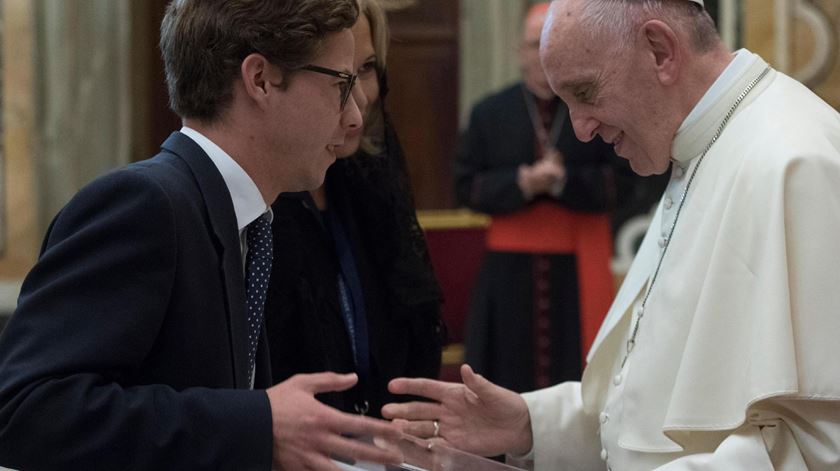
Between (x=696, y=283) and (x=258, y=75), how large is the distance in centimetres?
93

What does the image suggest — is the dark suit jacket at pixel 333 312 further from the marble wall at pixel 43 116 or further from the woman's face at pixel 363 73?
the marble wall at pixel 43 116

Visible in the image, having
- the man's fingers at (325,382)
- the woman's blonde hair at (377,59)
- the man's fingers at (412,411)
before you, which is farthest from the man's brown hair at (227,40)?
the woman's blonde hair at (377,59)

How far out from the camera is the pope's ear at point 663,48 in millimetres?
2447

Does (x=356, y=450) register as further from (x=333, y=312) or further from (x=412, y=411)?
(x=333, y=312)

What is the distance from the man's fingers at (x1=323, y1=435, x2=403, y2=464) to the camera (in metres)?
1.80

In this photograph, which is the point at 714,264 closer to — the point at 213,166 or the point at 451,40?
the point at 213,166

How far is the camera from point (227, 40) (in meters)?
2.10

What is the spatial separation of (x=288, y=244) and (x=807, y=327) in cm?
123

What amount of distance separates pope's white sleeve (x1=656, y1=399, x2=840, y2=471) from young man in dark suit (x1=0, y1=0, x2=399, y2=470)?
649 millimetres

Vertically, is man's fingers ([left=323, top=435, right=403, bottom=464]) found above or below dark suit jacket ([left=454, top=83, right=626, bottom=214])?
above

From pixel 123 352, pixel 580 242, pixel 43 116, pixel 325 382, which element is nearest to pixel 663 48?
pixel 325 382

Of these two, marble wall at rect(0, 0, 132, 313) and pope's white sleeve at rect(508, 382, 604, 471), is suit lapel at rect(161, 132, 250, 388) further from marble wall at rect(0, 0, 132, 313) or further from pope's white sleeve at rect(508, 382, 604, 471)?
marble wall at rect(0, 0, 132, 313)

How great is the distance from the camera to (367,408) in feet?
9.66

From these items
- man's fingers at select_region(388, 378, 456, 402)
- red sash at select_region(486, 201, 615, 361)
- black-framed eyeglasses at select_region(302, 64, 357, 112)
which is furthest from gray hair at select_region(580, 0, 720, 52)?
red sash at select_region(486, 201, 615, 361)
